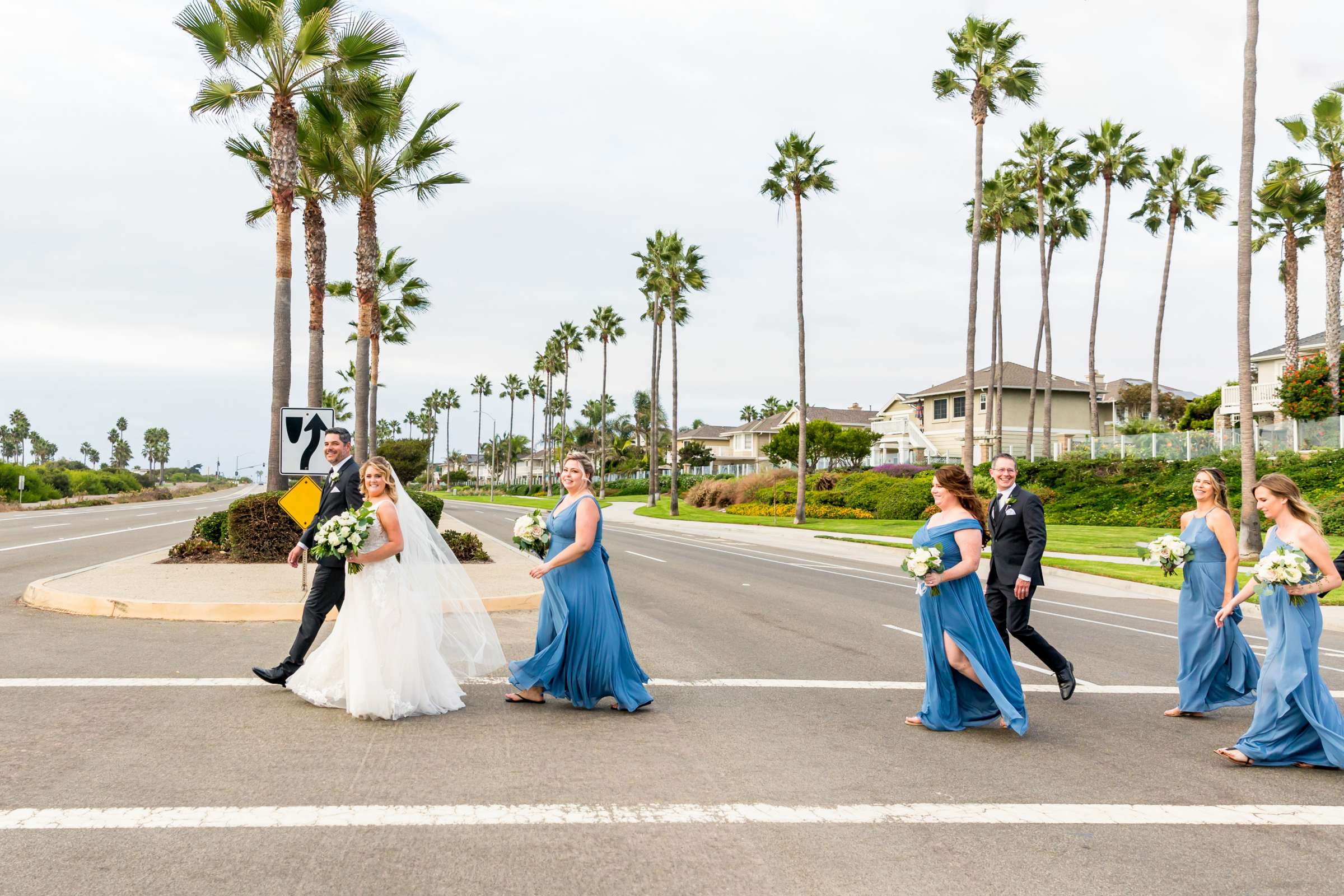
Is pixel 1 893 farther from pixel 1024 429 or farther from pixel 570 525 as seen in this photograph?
pixel 1024 429

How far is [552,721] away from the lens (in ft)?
22.5

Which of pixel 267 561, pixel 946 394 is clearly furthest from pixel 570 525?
pixel 946 394

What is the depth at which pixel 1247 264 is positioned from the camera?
22.0 m

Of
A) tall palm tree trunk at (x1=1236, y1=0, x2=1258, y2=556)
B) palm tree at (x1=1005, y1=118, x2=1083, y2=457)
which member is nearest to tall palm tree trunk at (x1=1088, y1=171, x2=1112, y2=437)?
palm tree at (x1=1005, y1=118, x2=1083, y2=457)

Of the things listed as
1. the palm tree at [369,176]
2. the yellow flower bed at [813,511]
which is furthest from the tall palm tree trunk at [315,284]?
the yellow flower bed at [813,511]

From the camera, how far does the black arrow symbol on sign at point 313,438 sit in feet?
45.8

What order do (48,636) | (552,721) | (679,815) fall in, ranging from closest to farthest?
(679,815) < (552,721) < (48,636)

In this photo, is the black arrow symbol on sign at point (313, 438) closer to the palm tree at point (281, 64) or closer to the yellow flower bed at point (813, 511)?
the palm tree at point (281, 64)

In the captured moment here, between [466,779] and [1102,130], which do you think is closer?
[466,779]

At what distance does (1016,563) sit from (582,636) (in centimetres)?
354

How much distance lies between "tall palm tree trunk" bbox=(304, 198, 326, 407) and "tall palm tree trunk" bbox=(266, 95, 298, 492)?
106 cm

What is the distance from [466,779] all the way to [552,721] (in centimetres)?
147

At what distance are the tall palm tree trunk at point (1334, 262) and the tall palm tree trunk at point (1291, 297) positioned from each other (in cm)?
296

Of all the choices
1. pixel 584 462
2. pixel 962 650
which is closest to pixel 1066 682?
pixel 962 650
